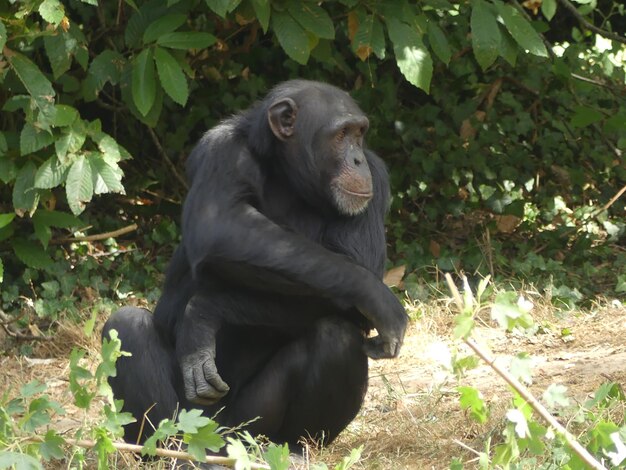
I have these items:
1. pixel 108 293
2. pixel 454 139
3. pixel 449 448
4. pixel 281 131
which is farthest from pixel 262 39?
pixel 449 448

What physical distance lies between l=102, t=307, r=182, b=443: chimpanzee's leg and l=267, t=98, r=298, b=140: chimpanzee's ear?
3.38ft

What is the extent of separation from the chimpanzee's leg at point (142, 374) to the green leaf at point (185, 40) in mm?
1969

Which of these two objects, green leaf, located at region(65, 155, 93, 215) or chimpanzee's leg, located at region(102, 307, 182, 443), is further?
green leaf, located at region(65, 155, 93, 215)

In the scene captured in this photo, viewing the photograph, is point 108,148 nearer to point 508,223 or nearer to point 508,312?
point 508,312

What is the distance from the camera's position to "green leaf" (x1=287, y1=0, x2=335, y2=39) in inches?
262

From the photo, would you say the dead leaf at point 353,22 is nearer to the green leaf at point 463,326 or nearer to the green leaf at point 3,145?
the green leaf at point 3,145

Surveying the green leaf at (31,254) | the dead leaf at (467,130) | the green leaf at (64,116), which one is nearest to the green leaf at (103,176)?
the green leaf at (64,116)

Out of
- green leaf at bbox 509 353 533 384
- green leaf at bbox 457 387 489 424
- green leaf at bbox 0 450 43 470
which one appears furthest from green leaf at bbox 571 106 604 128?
green leaf at bbox 0 450 43 470

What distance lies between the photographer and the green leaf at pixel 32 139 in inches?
262

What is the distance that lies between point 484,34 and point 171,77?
1.83m

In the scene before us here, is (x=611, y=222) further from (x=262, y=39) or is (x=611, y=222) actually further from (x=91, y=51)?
(x=91, y=51)

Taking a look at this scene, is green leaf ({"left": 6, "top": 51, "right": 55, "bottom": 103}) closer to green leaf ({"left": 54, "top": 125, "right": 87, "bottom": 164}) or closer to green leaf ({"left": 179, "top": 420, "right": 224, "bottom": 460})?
green leaf ({"left": 54, "top": 125, "right": 87, "bottom": 164})

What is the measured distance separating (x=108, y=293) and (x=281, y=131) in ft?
12.3

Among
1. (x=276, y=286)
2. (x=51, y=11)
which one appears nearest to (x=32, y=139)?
(x=51, y=11)
